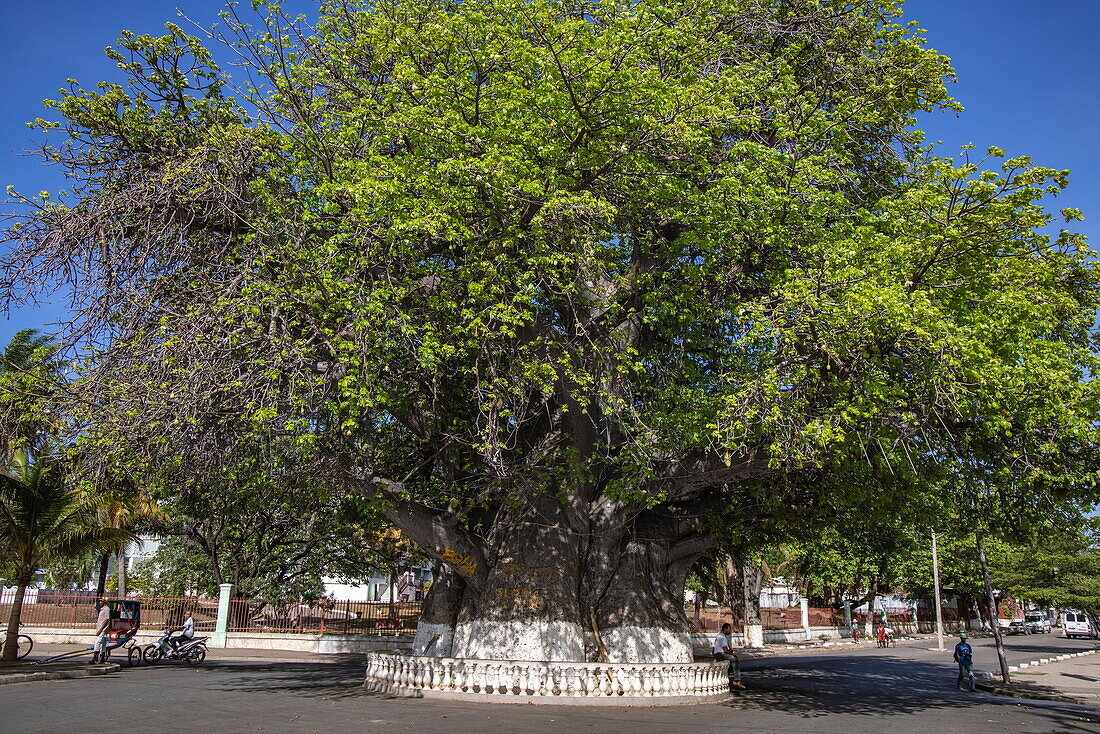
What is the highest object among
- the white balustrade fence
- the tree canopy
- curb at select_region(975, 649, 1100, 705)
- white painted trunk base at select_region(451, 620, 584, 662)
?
the tree canopy

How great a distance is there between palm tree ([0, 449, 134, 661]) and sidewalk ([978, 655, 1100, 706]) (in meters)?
20.0

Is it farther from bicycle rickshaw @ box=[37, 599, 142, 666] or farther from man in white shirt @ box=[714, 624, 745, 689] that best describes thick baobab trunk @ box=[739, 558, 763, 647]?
bicycle rickshaw @ box=[37, 599, 142, 666]

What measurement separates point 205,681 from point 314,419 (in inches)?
247

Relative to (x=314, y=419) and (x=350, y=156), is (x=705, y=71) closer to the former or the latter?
(x=350, y=156)

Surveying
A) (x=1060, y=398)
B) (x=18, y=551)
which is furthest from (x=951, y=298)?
(x=18, y=551)

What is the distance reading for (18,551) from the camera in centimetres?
1661

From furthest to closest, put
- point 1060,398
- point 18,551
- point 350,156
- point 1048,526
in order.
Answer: point 18,551 < point 1048,526 < point 350,156 < point 1060,398

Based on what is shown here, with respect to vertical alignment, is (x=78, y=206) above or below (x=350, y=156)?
below

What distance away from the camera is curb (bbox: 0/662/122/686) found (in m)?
13.8

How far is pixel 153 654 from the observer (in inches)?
734

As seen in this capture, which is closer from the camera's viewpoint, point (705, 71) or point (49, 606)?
point (705, 71)

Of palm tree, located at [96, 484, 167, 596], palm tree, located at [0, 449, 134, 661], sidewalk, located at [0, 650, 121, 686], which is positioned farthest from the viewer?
palm tree, located at [96, 484, 167, 596]

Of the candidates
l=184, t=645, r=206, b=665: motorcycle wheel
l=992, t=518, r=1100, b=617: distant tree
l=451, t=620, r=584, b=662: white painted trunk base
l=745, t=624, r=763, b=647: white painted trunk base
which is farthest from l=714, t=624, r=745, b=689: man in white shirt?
l=992, t=518, r=1100, b=617: distant tree

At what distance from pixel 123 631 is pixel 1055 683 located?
74.2 feet
